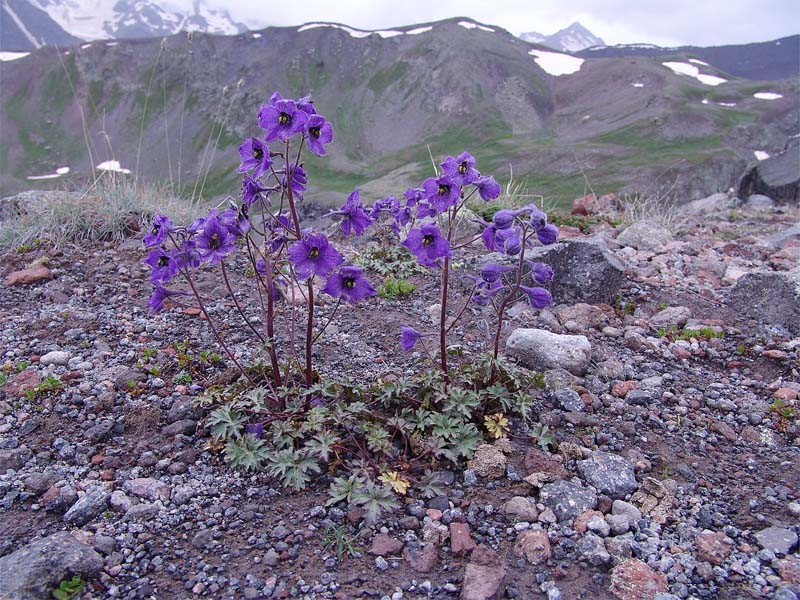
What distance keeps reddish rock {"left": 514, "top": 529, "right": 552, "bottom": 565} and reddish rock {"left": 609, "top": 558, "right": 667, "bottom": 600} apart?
10.3 inches

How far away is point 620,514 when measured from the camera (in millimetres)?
2555

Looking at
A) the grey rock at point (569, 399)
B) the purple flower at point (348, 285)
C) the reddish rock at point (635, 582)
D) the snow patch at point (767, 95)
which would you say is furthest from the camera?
the snow patch at point (767, 95)

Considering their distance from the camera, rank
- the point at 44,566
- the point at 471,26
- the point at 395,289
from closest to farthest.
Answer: the point at 44,566, the point at 395,289, the point at 471,26

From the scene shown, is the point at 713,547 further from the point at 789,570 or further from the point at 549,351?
the point at 549,351

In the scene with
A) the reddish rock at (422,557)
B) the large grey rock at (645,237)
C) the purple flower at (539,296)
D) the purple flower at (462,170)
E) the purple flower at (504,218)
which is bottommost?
the reddish rock at (422,557)

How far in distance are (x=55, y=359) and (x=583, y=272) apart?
4085 millimetres

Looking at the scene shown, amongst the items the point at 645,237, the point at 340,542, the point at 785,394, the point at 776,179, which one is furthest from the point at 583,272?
the point at 776,179

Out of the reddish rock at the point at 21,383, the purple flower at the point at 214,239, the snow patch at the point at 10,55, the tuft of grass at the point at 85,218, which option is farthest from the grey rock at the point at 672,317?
the snow patch at the point at 10,55

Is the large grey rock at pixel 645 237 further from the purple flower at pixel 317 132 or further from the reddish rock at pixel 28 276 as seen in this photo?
the reddish rock at pixel 28 276

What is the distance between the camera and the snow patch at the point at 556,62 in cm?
9231

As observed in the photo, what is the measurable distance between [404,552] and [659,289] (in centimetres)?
391

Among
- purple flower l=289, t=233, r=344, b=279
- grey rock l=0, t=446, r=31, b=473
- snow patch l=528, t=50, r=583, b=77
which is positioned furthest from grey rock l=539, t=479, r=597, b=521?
snow patch l=528, t=50, r=583, b=77

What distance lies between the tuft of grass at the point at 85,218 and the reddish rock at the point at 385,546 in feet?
16.1

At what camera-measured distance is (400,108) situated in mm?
87750
